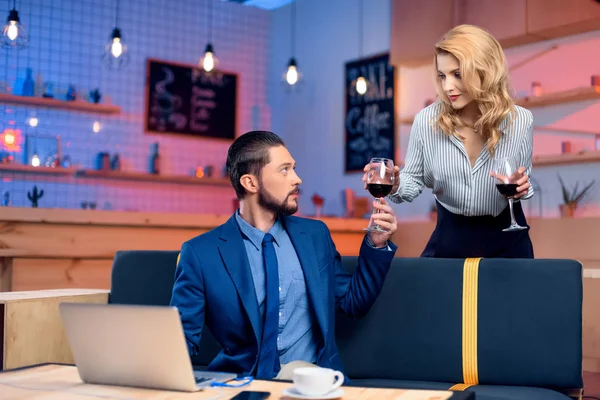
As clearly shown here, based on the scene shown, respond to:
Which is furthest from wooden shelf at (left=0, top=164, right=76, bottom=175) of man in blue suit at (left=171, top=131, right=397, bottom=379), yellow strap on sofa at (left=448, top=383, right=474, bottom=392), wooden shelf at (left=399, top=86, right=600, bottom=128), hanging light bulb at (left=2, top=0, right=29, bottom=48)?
yellow strap on sofa at (left=448, top=383, right=474, bottom=392)

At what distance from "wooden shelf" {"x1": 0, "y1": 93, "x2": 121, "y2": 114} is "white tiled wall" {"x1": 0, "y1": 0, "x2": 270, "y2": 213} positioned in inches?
3.8

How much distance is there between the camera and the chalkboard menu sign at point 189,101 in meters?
7.27

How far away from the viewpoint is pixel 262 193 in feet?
6.71

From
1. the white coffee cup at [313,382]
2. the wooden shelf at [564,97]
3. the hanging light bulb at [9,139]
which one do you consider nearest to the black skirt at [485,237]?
the white coffee cup at [313,382]

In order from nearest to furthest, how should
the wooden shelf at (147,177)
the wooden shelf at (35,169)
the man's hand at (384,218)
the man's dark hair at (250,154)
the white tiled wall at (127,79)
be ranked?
the man's hand at (384,218), the man's dark hair at (250,154), the wooden shelf at (35,169), the white tiled wall at (127,79), the wooden shelf at (147,177)

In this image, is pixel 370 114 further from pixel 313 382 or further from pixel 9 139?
pixel 313 382

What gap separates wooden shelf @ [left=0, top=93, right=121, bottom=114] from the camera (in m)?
6.34

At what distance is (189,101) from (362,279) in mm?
5815

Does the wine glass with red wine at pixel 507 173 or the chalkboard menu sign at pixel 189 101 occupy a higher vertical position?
the chalkboard menu sign at pixel 189 101

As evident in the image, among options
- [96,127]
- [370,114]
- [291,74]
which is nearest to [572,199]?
[370,114]

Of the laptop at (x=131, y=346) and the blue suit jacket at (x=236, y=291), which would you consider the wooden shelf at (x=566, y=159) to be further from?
the laptop at (x=131, y=346)

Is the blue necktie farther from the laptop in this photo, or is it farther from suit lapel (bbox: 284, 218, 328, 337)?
the laptop

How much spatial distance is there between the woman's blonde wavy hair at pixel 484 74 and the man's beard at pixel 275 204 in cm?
59

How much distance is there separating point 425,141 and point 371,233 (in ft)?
1.52
